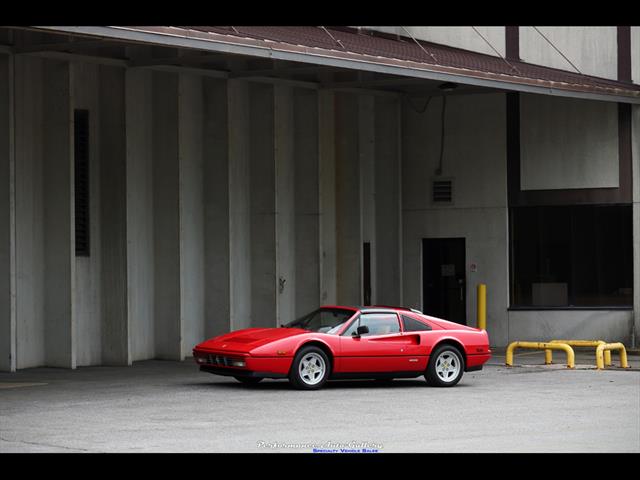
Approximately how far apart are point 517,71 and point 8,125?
10439 millimetres

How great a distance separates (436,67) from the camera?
68.0ft

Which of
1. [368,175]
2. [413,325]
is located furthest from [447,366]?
[368,175]

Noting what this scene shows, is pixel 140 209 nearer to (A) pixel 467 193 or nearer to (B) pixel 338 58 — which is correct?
(B) pixel 338 58

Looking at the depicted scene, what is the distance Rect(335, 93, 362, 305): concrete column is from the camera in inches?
1061

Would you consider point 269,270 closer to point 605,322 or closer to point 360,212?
point 360,212

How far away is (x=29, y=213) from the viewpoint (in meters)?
20.9

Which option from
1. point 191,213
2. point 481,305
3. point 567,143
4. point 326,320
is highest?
point 567,143

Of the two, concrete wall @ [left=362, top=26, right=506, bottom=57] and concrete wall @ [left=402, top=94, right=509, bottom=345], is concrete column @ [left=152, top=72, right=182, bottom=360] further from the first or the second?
concrete wall @ [left=402, top=94, right=509, bottom=345]

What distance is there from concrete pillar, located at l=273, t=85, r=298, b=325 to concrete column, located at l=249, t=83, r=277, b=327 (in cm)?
15

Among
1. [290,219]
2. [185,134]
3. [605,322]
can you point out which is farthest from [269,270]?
[605,322]

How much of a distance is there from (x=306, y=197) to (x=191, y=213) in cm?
304

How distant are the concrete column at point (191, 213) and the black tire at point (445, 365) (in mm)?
7142

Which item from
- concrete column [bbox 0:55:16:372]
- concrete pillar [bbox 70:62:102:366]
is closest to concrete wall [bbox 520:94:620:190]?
concrete pillar [bbox 70:62:102:366]

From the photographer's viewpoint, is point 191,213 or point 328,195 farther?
point 328,195
